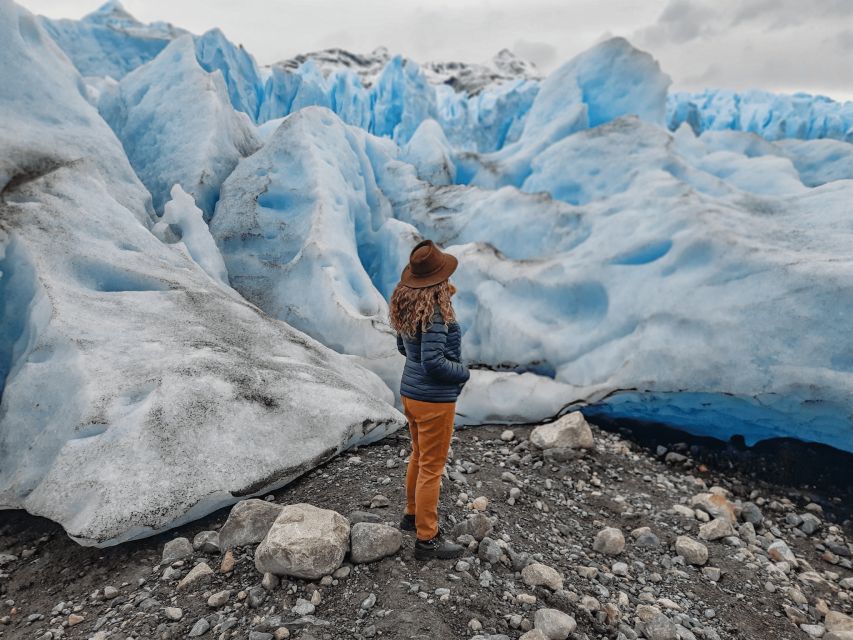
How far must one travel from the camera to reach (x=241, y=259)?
6.60m

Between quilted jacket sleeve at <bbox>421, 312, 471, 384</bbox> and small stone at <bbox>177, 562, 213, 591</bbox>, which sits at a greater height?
quilted jacket sleeve at <bbox>421, 312, 471, 384</bbox>

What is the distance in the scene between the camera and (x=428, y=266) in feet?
7.67

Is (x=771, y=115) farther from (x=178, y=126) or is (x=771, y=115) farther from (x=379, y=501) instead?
(x=379, y=501)

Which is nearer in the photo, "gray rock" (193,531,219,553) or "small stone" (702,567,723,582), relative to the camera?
"gray rock" (193,531,219,553)

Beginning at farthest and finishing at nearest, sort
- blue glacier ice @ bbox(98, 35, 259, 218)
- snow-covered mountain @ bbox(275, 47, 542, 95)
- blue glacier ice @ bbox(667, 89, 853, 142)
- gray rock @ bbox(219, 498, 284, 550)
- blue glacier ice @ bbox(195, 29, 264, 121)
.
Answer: snow-covered mountain @ bbox(275, 47, 542, 95) < blue glacier ice @ bbox(667, 89, 853, 142) < blue glacier ice @ bbox(195, 29, 264, 121) < blue glacier ice @ bbox(98, 35, 259, 218) < gray rock @ bbox(219, 498, 284, 550)

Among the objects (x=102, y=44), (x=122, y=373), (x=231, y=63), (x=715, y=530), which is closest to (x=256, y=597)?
(x=122, y=373)

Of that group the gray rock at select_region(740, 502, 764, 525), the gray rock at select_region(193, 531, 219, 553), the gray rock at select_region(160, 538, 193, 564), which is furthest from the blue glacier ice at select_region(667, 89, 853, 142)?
the gray rock at select_region(160, 538, 193, 564)

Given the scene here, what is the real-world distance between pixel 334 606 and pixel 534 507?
157 centimetres

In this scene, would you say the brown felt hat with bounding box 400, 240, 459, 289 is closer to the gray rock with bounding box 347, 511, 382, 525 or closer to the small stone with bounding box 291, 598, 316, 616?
the gray rock with bounding box 347, 511, 382, 525

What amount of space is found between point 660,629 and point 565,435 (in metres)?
1.85

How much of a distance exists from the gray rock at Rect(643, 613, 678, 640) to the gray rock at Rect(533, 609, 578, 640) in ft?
1.48

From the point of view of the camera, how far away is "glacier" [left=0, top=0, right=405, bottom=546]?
2730 mm

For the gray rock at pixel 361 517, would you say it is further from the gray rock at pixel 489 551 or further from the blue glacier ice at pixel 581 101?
the blue glacier ice at pixel 581 101

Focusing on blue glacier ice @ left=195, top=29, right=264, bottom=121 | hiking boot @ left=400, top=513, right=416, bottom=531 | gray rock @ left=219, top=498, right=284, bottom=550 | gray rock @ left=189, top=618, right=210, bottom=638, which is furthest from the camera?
blue glacier ice @ left=195, top=29, right=264, bottom=121
